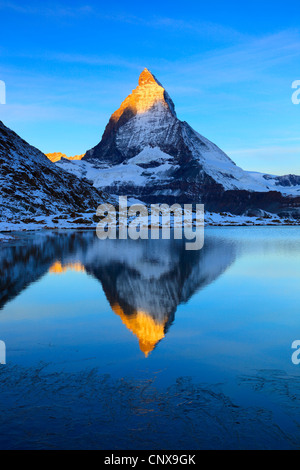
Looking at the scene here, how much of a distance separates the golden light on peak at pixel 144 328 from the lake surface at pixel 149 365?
0.03 meters

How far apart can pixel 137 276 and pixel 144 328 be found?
A: 9.83 metres

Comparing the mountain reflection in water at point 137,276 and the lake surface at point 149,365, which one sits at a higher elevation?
the mountain reflection in water at point 137,276

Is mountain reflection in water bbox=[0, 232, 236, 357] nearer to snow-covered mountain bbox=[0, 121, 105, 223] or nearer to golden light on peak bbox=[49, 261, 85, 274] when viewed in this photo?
golden light on peak bbox=[49, 261, 85, 274]

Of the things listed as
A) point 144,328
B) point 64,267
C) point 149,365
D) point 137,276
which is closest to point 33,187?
point 64,267

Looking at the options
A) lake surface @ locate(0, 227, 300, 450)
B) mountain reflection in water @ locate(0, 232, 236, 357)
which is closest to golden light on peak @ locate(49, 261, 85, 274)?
mountain reflection in water @ locate(0, 232, 236, 357)

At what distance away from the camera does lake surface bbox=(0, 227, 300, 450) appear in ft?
21.9

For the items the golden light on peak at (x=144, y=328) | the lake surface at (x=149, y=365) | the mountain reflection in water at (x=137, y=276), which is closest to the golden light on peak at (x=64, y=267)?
the mountain reflection in water at (x=137, y=276)

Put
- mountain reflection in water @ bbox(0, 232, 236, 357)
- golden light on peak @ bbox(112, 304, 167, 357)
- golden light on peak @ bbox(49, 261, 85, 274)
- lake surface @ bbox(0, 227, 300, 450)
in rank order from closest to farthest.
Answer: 1. lake surface @ bbox(0, 227, 300, 450)
2. golden light on peak @ bbox(112, 304, 167, 357)
3. mountain reflection in water @ bbox(0, 232, 236, 357)
4. golden light on peak @ bbox(49, 261, 85, 274)

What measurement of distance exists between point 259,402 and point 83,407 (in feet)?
9.82

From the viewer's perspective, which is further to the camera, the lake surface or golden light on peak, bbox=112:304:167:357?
golden light on peak, bbox=112:304:167:357

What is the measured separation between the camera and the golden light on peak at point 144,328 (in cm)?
1089

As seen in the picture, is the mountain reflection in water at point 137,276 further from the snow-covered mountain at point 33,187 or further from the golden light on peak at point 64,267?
the snow-covered mountain at point 33,187

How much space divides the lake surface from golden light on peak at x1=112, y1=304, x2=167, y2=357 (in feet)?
0.10

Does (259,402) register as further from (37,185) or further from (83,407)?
(37,185)
